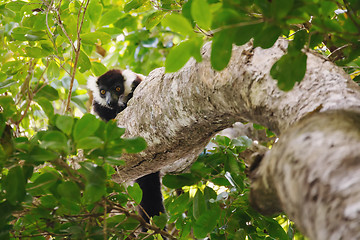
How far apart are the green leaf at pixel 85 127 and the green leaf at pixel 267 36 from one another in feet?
2.05

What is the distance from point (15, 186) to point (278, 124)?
96cm

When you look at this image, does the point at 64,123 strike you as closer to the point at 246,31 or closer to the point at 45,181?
the point at 45,181

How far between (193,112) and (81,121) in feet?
2.72

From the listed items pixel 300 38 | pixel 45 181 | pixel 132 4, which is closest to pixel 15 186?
pixel 45 181

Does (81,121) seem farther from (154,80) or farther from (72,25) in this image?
(72,25)

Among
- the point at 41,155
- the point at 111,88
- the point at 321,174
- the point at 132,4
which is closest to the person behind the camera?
the point at 321,174

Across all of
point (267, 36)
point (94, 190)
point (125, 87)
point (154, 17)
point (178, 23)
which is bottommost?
point (125, 87)

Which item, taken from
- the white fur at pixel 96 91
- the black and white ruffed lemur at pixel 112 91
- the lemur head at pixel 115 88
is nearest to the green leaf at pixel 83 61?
the black and white ruffed lemur at pixel 112 91

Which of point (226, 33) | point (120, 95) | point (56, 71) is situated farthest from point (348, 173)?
point (120, 95)

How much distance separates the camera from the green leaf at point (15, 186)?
1.17 m

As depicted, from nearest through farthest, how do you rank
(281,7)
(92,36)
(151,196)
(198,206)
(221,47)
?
(281,7) → (221,47) → (198,206) → (92,36) → (151,196)

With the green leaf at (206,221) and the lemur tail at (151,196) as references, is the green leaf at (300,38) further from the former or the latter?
the lemur tail at (151,196)

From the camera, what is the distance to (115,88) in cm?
495

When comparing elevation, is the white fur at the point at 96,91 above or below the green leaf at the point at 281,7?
below
